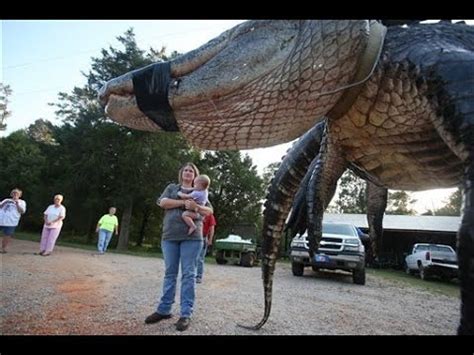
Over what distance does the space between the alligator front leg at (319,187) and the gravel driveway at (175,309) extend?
1.49m

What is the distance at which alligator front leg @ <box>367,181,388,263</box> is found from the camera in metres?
2.36

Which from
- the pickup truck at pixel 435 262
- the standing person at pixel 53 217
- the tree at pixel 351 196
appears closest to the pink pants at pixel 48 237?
the standing person at pixel 53 217

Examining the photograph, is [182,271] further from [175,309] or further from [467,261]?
[467,261]

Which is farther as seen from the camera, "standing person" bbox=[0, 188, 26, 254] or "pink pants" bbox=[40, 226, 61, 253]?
"pink pants" bbox=[40, 226, 61, 253]

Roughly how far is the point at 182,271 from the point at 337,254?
6.66 m

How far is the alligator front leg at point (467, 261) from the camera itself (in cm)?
92

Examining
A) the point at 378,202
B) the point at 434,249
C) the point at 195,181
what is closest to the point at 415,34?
the point at 378,202

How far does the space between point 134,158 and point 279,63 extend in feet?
70.4

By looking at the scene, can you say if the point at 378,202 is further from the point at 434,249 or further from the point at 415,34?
the point at 434,249

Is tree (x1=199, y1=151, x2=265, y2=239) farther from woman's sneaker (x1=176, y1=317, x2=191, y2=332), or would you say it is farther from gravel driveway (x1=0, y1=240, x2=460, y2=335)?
woman's sneaker (x1=176, y1=317, x2=191, y2=332)

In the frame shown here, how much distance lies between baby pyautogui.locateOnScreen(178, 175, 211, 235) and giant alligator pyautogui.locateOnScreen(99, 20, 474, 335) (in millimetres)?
1955

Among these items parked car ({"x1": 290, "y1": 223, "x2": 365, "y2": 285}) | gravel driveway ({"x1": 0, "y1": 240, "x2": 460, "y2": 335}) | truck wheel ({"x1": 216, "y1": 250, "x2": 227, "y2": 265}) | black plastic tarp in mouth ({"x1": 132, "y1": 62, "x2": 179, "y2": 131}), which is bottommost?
gravel driveway ({"x1": 0, "y1": 240, "x2": 460, "y2": 335})

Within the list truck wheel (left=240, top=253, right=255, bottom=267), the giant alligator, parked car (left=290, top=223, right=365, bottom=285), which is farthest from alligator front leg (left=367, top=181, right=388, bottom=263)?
truck wheel (left=240, top=253, right=255, bottom=267)

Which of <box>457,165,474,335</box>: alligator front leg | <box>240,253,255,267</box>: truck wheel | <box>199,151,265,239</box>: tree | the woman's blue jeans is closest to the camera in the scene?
<box>457,165,474,335</box>: alligator front leg
